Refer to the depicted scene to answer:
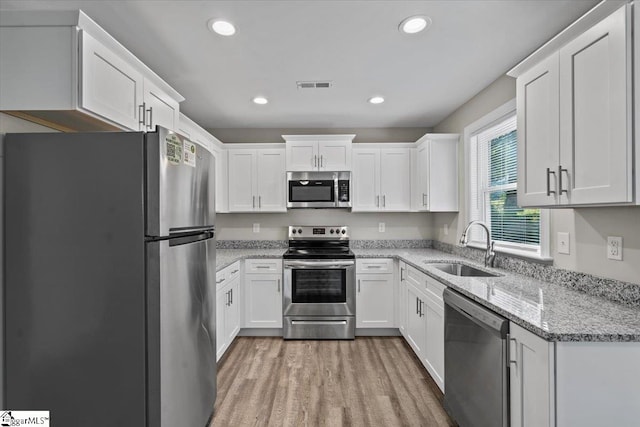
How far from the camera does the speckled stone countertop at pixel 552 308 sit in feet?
3.81

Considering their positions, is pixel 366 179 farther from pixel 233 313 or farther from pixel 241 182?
pixel 233 313

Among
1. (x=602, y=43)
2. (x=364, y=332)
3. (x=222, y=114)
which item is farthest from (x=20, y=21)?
(x=364, y=332)

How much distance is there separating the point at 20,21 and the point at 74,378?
5.44 ft

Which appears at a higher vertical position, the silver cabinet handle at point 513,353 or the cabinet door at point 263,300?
the silver cabinet handle at point 513,353

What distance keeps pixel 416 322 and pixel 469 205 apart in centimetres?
128

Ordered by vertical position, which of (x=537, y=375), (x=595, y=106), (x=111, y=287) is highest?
(x=595, y=106)

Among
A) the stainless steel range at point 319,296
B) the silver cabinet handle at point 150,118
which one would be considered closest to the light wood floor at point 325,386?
the stainless steel range at point 319,296

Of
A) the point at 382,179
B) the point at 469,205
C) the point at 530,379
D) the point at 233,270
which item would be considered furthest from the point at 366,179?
the point at 530,379

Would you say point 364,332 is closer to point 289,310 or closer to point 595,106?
point 289,310

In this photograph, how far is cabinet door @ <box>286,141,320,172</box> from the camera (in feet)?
12.3

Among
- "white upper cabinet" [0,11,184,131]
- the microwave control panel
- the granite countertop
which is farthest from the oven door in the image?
"white upper cabinet" [0,11,184,131]

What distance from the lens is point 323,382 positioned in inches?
99.9

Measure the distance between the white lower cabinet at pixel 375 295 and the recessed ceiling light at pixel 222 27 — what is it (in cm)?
245

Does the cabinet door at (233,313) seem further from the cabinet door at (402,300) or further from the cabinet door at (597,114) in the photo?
the cabinet door at (597,114)
